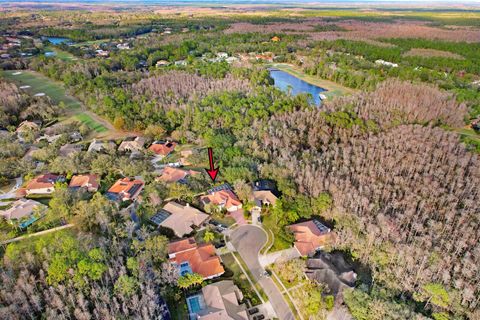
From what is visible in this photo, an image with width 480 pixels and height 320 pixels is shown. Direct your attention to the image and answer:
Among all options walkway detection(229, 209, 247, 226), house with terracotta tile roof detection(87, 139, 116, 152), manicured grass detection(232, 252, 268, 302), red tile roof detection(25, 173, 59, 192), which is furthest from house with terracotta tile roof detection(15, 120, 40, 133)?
manicured grass detection(232, 252, 268, 302)

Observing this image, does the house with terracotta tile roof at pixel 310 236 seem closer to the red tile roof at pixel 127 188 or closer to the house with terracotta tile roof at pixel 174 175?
the house with terracotta tile roof at pixel 174 175

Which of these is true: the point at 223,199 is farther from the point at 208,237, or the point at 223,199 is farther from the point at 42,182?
the point at 42,182

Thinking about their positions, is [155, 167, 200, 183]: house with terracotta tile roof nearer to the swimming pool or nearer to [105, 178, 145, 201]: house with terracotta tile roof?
[105, 178, 145, 201]: house with terracotta tile roof

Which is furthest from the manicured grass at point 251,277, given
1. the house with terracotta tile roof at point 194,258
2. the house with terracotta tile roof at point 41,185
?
the house with terracotta tile roof at point 41,185

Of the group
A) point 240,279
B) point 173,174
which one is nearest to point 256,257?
point 240,279

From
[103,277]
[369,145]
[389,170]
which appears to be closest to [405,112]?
[369,145]

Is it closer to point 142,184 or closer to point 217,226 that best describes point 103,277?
point 217,226

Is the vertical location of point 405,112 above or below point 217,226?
above
